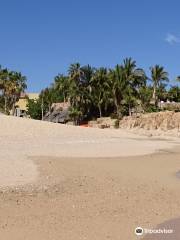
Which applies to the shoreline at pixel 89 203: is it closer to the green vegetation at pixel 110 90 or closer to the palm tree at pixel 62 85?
the green vegetation at pixel 110 90

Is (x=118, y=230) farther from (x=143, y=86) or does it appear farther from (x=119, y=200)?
(x=143, y=86)

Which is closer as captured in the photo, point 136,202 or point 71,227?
point 71,227

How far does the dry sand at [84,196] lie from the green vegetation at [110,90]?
5311 centimetres

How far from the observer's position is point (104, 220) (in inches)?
425

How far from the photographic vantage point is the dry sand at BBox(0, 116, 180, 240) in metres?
10.0

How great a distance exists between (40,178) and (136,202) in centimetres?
448

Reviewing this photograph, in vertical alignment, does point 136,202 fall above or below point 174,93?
below

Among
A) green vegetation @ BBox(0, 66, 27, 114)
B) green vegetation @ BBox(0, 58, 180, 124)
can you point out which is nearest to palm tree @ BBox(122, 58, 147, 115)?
green vegetation @ BBox(0, 58, 180, 124)

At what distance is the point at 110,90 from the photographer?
85750 millimetres

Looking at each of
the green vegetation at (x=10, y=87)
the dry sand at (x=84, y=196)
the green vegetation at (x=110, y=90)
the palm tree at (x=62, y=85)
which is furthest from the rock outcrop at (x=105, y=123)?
the dry sand at (x=84, y=196)

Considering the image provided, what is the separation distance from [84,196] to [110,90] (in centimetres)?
7255

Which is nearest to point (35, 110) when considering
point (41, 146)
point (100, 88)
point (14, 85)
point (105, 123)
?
point (14, 85)

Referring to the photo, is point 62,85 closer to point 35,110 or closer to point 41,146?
point 35,110

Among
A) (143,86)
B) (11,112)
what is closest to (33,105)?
(11,112)
